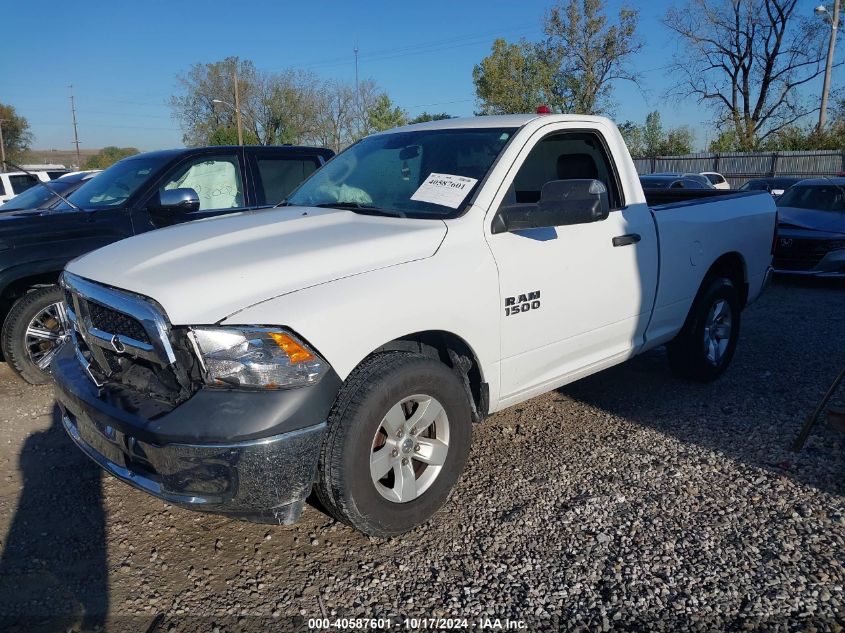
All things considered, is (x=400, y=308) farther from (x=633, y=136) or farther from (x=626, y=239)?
(x=633, y=136)

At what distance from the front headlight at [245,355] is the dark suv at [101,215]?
2652mm

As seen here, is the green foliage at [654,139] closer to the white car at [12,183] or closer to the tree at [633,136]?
the tree at [633,136]

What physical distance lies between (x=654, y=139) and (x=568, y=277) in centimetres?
4344

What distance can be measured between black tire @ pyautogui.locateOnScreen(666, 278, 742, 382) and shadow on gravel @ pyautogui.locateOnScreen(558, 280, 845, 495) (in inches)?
5.7

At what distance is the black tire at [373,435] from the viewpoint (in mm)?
2732

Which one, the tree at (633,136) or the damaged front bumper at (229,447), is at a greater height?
the tree at (633,136)

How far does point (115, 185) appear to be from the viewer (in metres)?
5.81

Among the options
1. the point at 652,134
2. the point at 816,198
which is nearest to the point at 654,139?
the point at 652,134

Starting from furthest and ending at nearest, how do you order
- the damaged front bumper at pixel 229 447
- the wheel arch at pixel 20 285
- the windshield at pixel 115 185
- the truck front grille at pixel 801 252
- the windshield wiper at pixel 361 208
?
the truck front grille at pixel 801 252 → the windshield at pixel 115 185 → the wheel arch at pixel 20 285 → the windshield wiper at pixel 361 208 → the damaged front bumper at pixel 229 447

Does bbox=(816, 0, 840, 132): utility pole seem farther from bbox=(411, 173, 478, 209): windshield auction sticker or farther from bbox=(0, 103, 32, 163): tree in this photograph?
bbox=(0, 103, 32, 163): tree

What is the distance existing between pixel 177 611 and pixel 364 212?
6.94 ft

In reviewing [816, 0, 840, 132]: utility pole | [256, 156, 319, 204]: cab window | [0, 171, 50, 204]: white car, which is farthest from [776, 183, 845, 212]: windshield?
[816, 0, 840, 132]: utility pole

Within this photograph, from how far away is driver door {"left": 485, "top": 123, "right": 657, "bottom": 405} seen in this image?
3416 millimetres

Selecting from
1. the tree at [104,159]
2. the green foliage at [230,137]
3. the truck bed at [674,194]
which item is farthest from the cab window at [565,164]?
the tree at [104,159]
